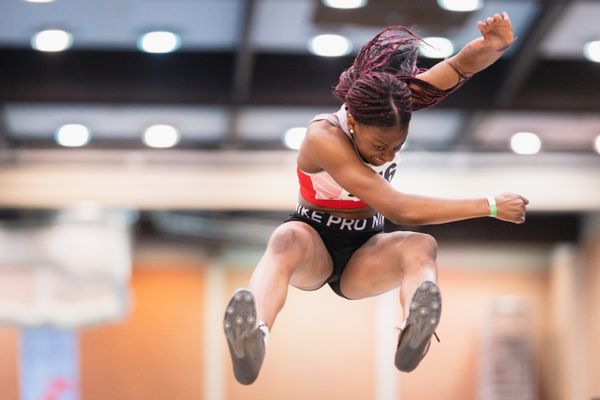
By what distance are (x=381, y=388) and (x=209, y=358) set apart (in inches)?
65.8

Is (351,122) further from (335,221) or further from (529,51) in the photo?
(529,51)

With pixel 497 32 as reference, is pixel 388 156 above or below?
below

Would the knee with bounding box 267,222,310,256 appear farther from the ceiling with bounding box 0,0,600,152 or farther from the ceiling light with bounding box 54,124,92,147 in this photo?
the ceiling light with bounding box 54,124,92,147

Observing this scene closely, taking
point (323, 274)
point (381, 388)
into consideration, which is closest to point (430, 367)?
point (381, 388)

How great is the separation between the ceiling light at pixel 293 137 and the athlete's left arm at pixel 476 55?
4961 millimetres

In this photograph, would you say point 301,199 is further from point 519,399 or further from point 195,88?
point 519,399

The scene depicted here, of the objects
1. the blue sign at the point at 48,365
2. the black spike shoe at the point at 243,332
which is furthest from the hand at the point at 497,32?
the blue sign at the point at 48,365

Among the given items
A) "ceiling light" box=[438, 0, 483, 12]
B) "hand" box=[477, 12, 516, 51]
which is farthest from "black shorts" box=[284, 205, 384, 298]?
"ceiling light" box=[438, 0, 483, 12]

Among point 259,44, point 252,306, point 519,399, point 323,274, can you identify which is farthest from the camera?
point 519,399

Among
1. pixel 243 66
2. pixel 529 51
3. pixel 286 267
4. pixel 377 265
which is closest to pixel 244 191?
pixel 243 66

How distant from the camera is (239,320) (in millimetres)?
3035

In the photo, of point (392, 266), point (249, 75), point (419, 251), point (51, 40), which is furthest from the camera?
point (249, 75)

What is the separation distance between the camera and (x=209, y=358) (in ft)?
34.3

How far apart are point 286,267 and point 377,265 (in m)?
0.32
